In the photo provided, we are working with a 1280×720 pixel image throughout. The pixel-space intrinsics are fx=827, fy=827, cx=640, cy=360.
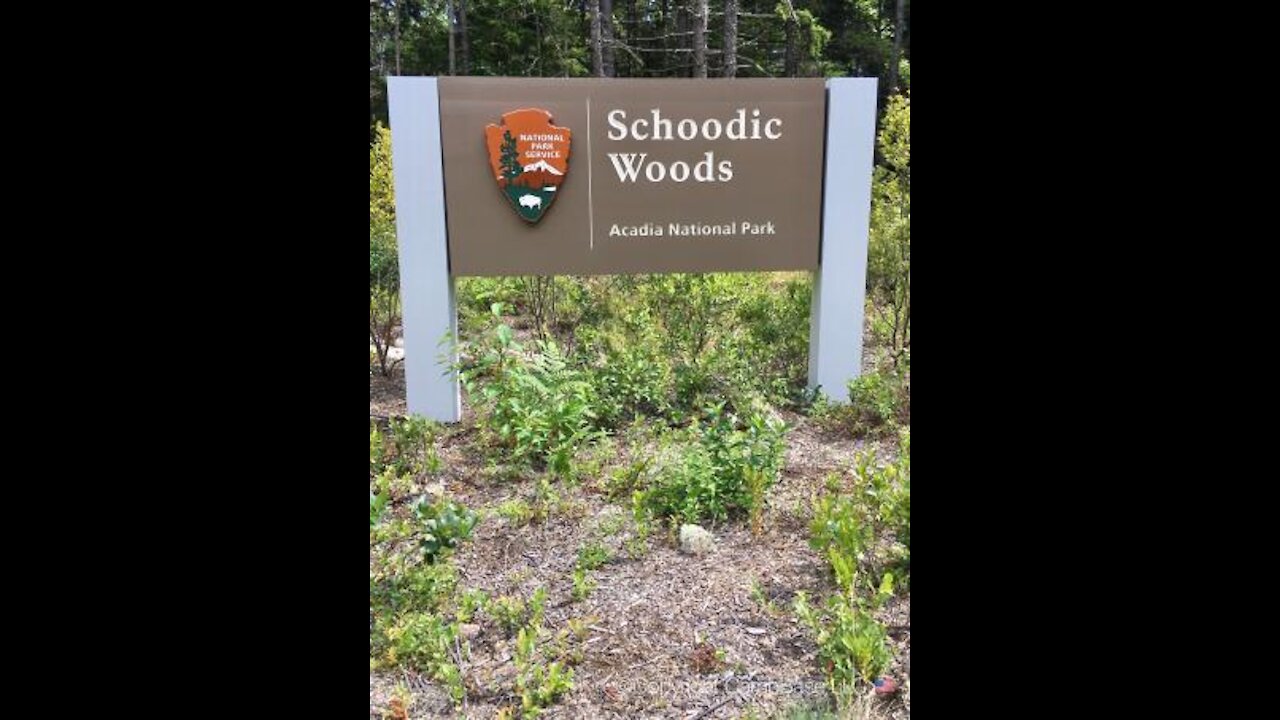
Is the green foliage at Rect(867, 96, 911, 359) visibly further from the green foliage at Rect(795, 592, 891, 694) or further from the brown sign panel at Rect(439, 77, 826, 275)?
the green foliage at Rect(795, 592, 891, 694)

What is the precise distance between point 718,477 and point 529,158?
2.36m

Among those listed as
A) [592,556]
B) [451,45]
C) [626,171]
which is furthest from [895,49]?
[592,556]

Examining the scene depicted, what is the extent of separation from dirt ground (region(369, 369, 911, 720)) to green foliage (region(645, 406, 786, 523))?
0.13 meters

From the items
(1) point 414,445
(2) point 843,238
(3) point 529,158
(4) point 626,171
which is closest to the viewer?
(1) point 414,445

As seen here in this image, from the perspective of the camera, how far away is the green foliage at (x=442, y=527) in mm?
3567

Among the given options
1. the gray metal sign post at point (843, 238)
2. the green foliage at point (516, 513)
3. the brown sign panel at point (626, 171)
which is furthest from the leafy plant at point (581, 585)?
the gray metal sign post at point (843, 238)

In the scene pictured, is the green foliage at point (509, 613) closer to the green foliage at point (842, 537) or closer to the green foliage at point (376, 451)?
the green foliage at point (842, 537)

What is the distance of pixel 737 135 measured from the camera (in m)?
5.33

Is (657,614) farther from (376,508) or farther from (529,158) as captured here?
(529,158)

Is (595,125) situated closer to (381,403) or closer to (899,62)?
(381,403)

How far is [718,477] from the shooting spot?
4125 mm

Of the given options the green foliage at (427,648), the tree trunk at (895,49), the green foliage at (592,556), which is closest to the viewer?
the green foliage at (427,648)

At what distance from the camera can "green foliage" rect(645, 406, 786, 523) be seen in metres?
4.01

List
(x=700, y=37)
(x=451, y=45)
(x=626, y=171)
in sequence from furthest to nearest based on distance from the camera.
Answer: (x=451, y=45), (x=700, y=37), (x=626, y=171)
